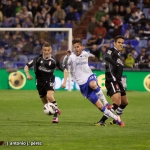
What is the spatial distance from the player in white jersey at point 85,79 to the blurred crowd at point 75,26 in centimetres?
1232

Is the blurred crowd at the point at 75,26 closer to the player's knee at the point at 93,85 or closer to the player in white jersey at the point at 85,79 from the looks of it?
the player in white jersey at the point at 85,79

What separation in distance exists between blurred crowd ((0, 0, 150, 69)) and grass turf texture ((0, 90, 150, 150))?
6.37 meters

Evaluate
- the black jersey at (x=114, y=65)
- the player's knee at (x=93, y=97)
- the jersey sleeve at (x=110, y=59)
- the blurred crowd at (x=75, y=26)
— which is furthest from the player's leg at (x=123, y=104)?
the blurred crowd at (x=75, y=26)

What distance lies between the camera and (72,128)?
13.5 m

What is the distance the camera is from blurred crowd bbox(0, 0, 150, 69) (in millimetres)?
27703

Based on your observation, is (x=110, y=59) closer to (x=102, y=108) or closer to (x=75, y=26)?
(x=102, y=108)

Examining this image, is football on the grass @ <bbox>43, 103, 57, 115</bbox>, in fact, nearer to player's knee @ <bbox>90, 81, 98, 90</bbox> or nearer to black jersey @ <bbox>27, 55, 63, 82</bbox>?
black jersey @ <bbox>27, 55, 63, 82</bbox>

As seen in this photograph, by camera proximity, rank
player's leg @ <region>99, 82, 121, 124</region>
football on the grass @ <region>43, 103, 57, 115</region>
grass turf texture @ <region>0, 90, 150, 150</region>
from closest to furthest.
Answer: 1. grass turf texture @ <region>0, 90, 150, 150</region>
2. player's leg @ <region>99, 82, 121, 124</region>
3. football on the grass @ <region>43, 103, 57, 115</region>

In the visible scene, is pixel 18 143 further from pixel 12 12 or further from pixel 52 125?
pixel 12 12

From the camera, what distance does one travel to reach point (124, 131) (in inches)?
514

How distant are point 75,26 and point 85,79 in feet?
61.4

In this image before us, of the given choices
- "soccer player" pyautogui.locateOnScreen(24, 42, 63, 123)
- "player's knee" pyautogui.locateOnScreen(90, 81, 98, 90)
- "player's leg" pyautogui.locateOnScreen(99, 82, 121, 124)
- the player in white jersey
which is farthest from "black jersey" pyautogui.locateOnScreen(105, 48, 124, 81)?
"soccer player" pyautogui.locateOnScreen(24, 42, 63, 123)

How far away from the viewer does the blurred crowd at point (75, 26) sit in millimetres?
27703

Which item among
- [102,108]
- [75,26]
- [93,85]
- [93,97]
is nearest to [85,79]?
[93,85]
